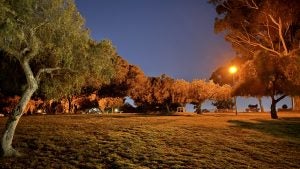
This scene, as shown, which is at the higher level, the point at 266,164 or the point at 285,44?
the point at 285,44

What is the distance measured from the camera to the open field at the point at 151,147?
16.6m

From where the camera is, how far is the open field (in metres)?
16.6

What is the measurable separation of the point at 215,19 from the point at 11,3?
104ft

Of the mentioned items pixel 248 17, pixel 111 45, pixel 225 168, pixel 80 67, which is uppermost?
pixel 248 17

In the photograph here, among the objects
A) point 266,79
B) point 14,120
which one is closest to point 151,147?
point 14,120

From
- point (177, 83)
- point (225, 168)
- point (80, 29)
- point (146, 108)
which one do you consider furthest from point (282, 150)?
point (146, 108)

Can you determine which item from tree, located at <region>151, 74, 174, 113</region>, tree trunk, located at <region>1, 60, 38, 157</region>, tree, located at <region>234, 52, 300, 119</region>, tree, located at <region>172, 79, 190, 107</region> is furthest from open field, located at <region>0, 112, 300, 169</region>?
tree, located at <region>151, 74, 174, 113</region>

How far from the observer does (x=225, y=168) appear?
54.8 feet

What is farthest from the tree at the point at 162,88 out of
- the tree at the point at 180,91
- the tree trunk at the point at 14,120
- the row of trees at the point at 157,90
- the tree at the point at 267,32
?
the tree trunk at the point at 14,120

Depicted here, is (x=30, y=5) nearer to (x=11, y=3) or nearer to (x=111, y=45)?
(x=11, y=3)

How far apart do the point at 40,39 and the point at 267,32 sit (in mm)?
30046

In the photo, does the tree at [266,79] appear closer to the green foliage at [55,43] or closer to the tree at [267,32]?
the tree at [267,32]

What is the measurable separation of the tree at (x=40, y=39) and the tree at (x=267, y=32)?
76.1 feet

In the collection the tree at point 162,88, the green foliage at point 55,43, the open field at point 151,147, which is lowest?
the open field at point 151,147
